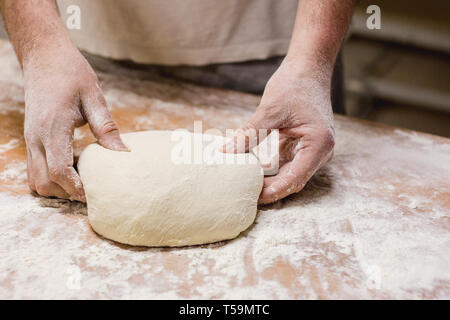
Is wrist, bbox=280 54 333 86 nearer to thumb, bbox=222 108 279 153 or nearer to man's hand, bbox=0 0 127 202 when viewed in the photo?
thumb, bbox=222 108 279 153

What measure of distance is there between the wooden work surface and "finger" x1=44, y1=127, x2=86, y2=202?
94 millimetres

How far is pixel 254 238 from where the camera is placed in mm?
1152

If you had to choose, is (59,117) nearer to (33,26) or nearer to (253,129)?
(33,26)

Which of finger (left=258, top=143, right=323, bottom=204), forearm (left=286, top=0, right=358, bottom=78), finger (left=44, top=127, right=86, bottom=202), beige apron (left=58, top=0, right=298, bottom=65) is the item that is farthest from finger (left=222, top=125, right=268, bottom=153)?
beige apron (left=58, top=0, right=298, bottom=65)

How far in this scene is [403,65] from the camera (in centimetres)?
327

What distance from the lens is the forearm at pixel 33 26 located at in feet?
4.19

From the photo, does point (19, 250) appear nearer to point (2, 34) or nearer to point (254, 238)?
point (254, 238)

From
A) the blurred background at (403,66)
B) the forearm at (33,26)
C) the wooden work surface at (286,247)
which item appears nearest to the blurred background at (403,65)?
the blurred background at (403,66)

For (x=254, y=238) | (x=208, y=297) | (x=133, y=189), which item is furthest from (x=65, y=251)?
(x=254, y=238)

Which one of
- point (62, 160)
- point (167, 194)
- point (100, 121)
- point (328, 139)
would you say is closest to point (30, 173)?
point (62, 160)

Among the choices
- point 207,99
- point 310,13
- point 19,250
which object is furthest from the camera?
point 207,99

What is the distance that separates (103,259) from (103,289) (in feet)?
0.34

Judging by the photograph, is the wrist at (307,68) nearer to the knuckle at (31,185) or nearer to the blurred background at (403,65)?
the knuckle at (31,185)

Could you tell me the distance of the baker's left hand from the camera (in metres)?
1.22
